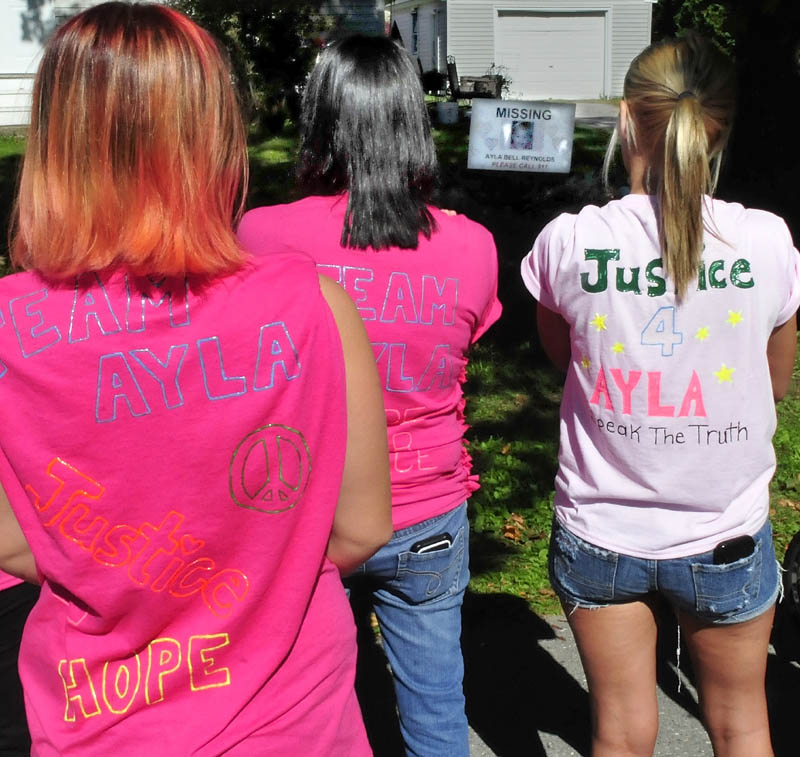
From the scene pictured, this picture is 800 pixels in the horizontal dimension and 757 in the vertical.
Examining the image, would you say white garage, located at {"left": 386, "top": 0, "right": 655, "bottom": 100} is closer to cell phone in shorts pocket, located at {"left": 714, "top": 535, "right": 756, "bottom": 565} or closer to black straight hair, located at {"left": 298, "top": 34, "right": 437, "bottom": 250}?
black straight hair, located at {"left": 298, "top": 34, "right": 437, "bottom": 250}

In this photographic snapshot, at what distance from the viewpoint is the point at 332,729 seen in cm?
155

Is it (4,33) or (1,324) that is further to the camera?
(4,33)

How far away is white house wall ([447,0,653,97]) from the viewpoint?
28.3 m

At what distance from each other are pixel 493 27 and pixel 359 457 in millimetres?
28602

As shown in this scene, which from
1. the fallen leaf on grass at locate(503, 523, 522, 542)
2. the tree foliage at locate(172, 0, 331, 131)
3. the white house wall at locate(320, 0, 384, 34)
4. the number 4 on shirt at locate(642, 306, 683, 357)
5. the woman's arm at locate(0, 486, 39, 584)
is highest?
the white house wall at locate(320, 0, 384, 34)

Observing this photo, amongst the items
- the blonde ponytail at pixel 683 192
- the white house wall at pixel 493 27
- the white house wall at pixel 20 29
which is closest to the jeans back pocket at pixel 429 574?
the blonde ponytail at pixel 683 192

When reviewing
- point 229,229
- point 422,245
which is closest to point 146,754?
point 229,229

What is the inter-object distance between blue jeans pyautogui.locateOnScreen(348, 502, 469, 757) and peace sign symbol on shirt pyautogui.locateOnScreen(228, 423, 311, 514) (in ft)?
2.70

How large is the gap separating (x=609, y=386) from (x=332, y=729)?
0.90 meters

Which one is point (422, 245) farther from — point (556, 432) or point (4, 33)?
point (4, 33)

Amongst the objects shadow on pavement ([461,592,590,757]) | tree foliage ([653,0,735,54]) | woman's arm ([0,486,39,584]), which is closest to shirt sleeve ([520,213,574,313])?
woman's arm ([0,486,39,584])

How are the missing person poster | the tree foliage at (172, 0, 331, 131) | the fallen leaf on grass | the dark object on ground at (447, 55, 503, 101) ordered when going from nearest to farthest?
the fallen leaf on grass, the missing person poster, the tree foliage at (172, 0, 331, 131), the dark object on ground at (447, 55, 503, 101)

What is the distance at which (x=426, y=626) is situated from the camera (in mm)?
2354

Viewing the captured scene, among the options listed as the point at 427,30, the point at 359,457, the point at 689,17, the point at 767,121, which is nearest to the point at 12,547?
the point at 359,457
